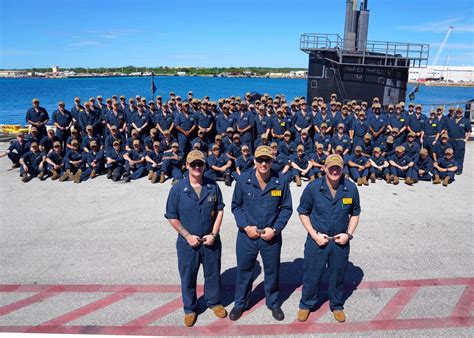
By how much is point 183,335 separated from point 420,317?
8.50ft

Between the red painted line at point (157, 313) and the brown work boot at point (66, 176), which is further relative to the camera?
the brown work boot at point (66, 176)

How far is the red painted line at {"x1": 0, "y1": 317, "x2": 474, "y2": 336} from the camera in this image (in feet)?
12.1

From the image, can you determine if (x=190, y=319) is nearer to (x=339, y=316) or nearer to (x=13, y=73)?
(x=339, y=316)

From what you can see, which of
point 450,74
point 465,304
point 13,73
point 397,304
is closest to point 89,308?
point 397,304

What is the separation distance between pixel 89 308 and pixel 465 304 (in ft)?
14.2

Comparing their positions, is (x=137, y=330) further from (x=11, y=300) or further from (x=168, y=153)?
(x=168, y=153)

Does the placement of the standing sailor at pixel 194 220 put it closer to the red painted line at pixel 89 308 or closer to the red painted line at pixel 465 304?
the red painted line at pixel 89 308

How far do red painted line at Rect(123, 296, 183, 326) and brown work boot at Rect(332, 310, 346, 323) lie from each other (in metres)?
1.74

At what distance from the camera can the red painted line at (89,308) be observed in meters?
3.83

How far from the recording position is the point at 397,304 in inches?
165

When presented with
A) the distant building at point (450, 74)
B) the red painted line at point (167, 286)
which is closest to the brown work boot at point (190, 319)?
the red painted line at point (167, 286)

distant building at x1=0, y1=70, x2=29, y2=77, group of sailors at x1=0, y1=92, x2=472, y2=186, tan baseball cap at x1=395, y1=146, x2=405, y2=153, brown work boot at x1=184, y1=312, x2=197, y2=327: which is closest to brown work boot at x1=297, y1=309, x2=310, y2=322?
brown work boot at x1=184, y1=312, x2=197, y2=327

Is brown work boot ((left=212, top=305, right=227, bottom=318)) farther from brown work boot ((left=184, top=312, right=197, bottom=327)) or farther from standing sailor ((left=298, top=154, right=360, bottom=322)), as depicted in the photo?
standing sailor ((left=298, top=154, right=360, bottom=322))

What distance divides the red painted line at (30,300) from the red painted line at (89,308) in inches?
19.5
